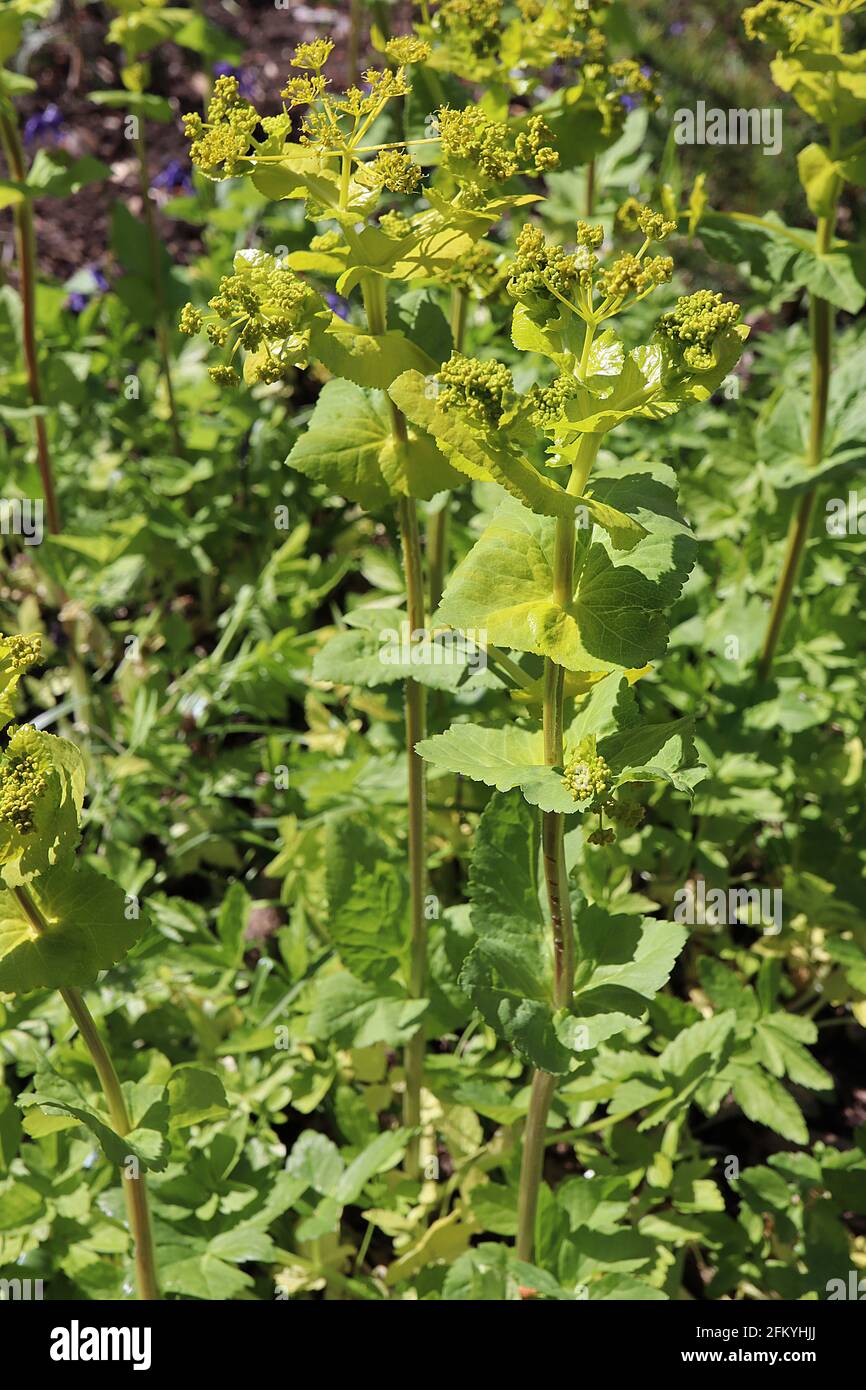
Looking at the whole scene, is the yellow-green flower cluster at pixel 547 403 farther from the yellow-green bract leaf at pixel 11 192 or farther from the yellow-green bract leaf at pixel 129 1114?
the yellow-green bract leaf at pixel 11 192

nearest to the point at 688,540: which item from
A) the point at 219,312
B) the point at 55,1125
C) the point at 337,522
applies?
the point at 219,312

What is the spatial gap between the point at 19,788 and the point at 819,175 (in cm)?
175

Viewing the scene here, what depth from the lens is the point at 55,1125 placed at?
1.87 meters

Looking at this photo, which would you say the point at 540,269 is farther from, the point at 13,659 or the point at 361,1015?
the point at 361,1015

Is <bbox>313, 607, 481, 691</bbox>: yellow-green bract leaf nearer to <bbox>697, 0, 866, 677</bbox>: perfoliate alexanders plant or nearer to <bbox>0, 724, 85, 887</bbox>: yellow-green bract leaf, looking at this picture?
<bbox>0, 724, 85, 887</bbox>: yellow-green bract leaf

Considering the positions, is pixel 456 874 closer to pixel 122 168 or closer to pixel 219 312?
pixel 219 312

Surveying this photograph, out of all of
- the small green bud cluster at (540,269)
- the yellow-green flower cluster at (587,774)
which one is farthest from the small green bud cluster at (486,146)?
the yellow-green flower cluster at (587,774)

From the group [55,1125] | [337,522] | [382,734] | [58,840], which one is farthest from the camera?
[337,522]

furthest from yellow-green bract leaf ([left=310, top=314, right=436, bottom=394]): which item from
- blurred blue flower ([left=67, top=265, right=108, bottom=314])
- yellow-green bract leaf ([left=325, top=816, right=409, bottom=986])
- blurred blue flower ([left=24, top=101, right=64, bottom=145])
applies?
blurred blue flower ([left=24, top=101, right=64, bottom=145])

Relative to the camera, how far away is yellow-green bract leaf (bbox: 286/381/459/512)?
5.89ft

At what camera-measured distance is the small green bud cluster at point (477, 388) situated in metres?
1.34

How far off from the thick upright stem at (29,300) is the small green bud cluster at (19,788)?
1.75 m

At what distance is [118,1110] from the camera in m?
1.88
